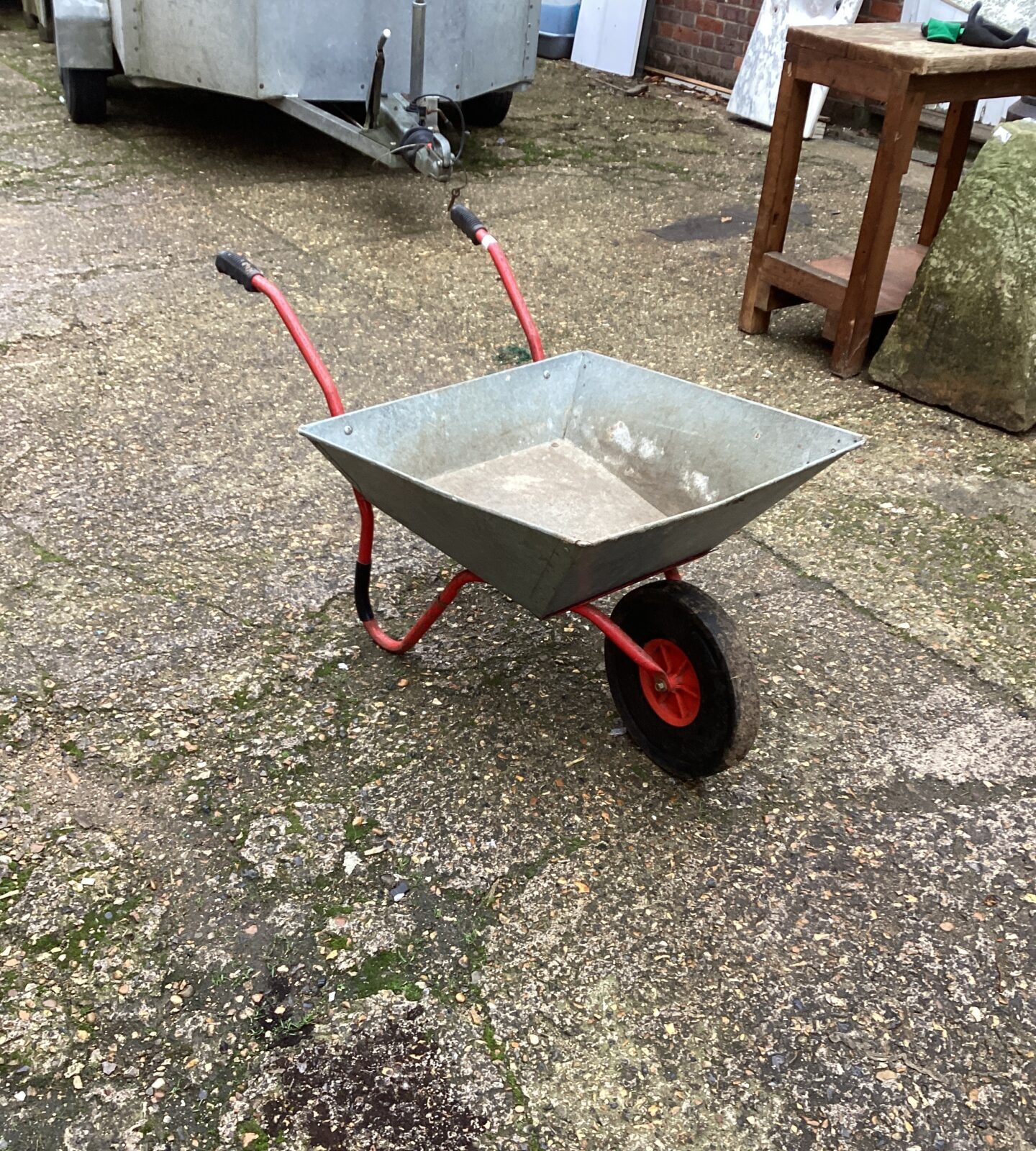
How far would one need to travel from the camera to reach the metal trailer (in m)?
4.76

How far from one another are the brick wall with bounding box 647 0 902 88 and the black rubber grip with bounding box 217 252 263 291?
5.80m

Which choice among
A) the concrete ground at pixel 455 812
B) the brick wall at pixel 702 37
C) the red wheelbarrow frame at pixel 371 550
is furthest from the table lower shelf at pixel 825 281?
the brick wall at pixel 702 37

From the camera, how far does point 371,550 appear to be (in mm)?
2480

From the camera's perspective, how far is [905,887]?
2.07 meters

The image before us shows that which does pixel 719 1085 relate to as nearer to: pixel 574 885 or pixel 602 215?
pixel 574 885

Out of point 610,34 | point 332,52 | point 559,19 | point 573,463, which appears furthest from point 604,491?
point 559,19

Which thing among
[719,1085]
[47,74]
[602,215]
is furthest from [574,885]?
[47,74]

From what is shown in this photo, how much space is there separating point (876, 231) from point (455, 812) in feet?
8.47

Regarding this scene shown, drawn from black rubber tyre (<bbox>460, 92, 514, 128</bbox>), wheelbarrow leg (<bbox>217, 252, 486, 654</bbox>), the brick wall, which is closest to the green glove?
wheelbarrow leg (<bbox>217, 252, 486, 654</bbox>)

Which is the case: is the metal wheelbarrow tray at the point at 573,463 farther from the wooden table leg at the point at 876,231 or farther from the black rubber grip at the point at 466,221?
the wooden table leg at the point at 876,231

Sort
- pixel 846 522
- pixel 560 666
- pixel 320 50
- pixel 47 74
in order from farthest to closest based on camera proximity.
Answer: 1. pixel 47 74
2. pixel 320 50
3. pixel 846 522
4. pixel 560 666

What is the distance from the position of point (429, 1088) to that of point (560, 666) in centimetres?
109

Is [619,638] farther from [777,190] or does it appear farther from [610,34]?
[610,34]

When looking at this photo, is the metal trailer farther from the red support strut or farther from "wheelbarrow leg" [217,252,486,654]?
the red support strut
